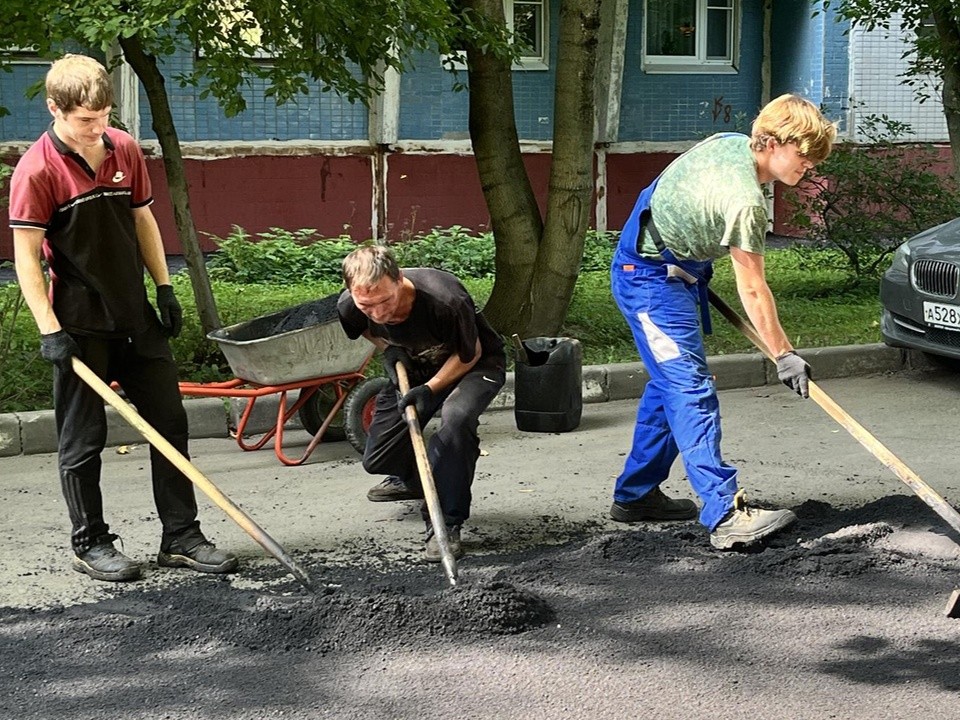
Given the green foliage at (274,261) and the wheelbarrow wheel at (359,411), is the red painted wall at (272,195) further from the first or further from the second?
the wheelbarrow wheel at (359,411)

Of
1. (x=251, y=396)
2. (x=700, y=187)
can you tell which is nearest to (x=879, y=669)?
(x=700, y=187)

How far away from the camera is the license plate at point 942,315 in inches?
338

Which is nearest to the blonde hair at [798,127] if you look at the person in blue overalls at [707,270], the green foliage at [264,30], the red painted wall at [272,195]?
the person in blue overalls at [707,270]

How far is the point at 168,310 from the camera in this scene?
5234 millimetres

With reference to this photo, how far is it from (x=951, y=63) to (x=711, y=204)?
8.05 metres

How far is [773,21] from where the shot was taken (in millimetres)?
18766

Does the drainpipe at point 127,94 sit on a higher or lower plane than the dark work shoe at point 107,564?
higher

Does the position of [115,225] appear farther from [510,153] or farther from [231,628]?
[510,153]

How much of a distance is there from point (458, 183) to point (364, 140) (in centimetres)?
131

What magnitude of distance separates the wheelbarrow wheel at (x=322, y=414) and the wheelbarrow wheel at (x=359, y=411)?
0.92ft

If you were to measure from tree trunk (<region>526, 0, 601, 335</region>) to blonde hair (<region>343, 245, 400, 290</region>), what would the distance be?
434 centimetres

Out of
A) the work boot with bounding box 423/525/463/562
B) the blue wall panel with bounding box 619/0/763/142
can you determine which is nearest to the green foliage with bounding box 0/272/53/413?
the work boot with bounding box 423/525/463/562

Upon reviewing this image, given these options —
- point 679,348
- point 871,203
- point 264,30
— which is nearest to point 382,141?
point 871,203

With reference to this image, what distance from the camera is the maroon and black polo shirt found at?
482 cm
